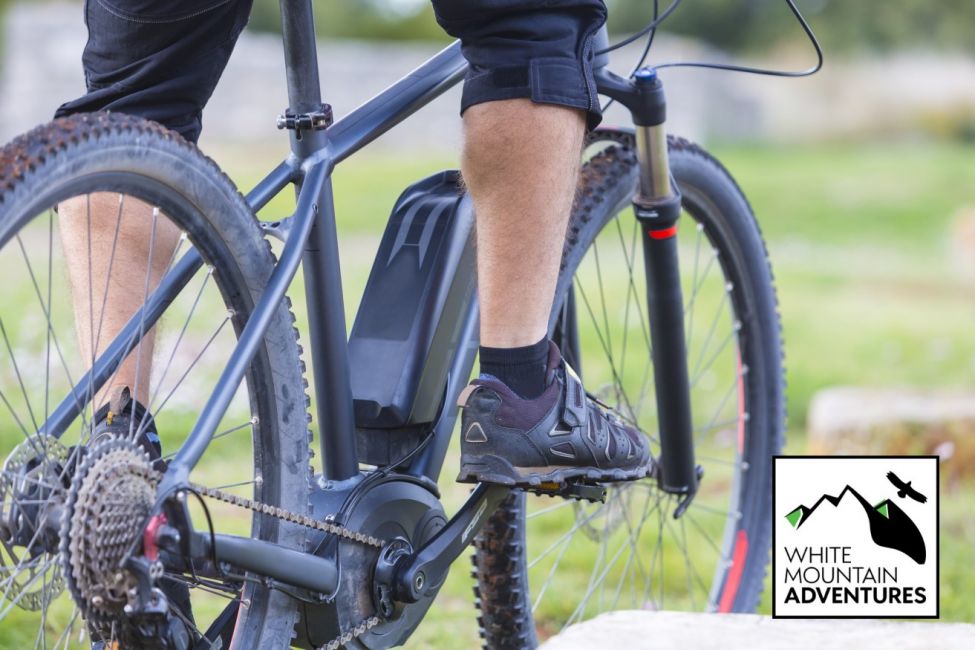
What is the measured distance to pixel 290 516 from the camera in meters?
1.81

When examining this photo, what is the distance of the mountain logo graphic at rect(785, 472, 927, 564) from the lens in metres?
2.29

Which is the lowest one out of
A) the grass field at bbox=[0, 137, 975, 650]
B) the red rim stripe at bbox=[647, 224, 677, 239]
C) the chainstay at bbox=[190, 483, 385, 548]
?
the chainstay at bbox=[190, 483, 385, 548]

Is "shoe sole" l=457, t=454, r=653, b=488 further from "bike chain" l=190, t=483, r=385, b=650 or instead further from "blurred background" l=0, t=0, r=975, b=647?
"blurred background" l=0, t=0, r=975, b=647

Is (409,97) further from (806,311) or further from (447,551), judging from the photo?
(806,311)

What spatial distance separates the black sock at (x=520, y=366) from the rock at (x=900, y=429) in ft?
7.01

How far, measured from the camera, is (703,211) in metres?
2.60

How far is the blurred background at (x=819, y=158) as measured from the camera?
3947 mm

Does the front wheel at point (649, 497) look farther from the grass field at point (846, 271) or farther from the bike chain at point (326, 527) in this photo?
the bike chain at point (326, 527)

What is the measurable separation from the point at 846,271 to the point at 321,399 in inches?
276

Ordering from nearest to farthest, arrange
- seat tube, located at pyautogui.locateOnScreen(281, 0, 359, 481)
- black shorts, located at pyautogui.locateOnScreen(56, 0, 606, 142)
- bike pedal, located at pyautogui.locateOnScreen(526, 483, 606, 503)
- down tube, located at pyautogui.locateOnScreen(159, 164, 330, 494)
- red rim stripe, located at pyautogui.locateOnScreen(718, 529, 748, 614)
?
1. down tube, located at pyautogui.locateOnScreen(159, 164, 330, 494)
2. black shorts, located at pyautogui.locateOnScreen(56, 0, 606, 142)
3. seat tube, located at pyautogui.locateOnScreen(281, 0, 359, 481)
4. bike pedal, located at pyautogui.locateOnScreen(526, 483, 606, 503)
5. red rim stripe, located at pyautogui.locateOnScreen(718, 529, 748, 614)

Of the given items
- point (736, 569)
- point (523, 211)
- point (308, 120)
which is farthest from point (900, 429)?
point (308, 120)

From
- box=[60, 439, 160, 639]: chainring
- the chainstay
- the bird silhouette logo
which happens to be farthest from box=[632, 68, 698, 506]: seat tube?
box=[60, 439, 160, 639]: chainring

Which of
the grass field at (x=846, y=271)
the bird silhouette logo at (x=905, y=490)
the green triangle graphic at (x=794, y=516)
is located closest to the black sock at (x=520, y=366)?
the green triangle graphic at (x=794, y=516)

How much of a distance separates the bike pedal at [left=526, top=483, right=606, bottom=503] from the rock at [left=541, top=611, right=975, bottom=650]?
19 cm
